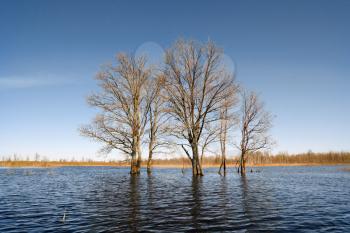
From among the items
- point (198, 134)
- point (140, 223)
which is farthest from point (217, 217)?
point (198, 134)

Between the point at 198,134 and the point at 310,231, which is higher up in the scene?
the point at 198,134

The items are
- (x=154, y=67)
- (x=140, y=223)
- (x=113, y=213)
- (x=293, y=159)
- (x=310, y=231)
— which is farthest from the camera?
(x=293, y=159)

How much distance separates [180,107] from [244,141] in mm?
13787

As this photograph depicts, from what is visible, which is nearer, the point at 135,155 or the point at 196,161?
the point at 196,161

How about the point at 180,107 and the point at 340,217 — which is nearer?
the point at 340,217

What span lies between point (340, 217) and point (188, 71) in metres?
25.1

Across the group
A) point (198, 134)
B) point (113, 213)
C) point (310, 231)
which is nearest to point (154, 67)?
point (198, 134)

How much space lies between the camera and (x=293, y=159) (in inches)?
5182

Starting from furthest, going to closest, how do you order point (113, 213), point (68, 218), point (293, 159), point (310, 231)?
point (293, 159)
point (113, 213)
point (68, 218)
point (310, 231)

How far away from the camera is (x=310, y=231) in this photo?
28.9 feet

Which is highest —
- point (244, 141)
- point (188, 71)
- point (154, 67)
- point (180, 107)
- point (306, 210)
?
point (154, 67)

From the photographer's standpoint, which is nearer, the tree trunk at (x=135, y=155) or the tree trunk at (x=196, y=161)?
the tree trunk at (x=196, y=161)

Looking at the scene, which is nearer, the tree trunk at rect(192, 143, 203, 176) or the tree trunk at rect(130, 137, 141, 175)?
the tree trunk at rect(192, 143, 203, 176)

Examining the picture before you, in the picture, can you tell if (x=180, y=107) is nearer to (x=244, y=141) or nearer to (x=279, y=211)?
(x=244, y=141)
